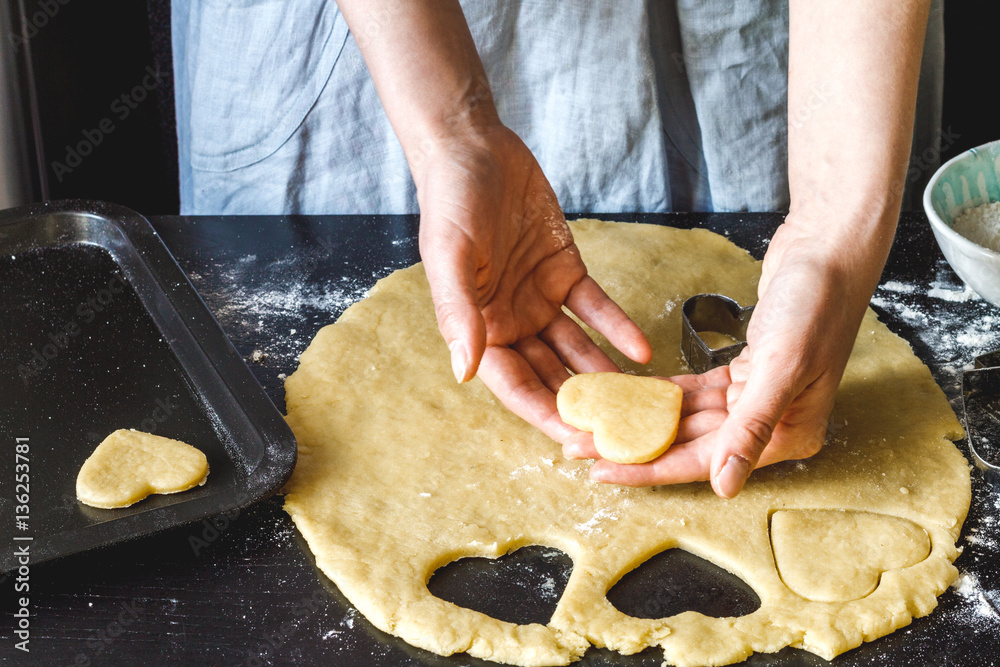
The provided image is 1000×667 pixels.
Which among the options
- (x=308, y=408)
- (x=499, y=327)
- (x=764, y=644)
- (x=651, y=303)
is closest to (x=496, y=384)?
(x=499, y=327)

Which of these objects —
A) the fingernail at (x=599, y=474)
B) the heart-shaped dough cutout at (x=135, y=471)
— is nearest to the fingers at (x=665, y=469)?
the fingernail at (x=599, y=474)

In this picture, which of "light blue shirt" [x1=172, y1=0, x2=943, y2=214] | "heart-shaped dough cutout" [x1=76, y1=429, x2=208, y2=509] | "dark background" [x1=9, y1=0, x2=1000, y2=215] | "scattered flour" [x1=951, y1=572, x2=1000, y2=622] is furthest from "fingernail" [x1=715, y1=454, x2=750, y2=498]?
"dark background" [x1=9, y1=0, x2=1000, y2=215]

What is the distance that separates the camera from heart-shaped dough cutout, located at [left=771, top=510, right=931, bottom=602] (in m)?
1.20

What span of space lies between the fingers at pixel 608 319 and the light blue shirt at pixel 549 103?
1.63ft

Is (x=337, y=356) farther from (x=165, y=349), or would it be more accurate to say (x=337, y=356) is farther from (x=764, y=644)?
(x=764, y=644)

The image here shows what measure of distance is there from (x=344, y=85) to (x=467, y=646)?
1.28 metres

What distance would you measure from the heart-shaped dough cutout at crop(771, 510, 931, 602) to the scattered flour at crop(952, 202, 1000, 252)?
0.63 metres

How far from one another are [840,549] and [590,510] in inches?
14.2

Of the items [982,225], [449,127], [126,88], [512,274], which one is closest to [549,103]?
[449,127]

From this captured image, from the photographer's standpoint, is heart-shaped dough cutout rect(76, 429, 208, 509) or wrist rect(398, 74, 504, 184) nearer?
heart-shaped dough cutout rect(76, 429, 208, 509)

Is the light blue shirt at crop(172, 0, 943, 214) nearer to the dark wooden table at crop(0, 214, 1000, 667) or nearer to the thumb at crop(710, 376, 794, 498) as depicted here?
the dark wooden table at crop(0, 214, 1000, 667)

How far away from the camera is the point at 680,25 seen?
193 cm

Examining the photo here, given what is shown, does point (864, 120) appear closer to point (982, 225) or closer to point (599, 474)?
point (982, 225)

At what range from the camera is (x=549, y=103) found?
6.53ft
